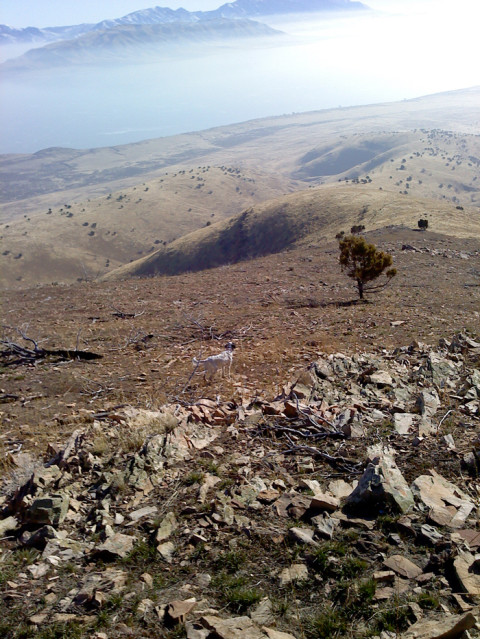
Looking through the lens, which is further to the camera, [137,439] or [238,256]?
[238,256]

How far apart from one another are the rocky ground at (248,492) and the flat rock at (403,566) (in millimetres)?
17

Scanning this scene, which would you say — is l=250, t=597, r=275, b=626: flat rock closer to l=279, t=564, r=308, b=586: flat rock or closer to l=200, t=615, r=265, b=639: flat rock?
l=200, t=615, r=265, b=639: flat rock

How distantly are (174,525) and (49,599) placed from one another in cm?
122

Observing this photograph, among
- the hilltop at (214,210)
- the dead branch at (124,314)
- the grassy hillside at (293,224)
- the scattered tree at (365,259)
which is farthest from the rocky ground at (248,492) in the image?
the grassy hillside at (293,224)

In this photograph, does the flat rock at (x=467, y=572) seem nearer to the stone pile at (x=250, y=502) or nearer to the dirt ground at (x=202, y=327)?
the stone pile at (x=250, y=502)

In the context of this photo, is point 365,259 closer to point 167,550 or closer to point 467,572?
point 467,572

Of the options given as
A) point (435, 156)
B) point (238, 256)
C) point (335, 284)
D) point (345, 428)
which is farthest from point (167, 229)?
point (435, 156)

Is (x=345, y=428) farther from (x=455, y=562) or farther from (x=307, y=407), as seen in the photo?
(x=455, y=562)

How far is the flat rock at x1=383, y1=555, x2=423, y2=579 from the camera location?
11.2 feet

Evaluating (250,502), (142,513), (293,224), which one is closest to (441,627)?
(250,502)

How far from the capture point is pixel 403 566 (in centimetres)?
351

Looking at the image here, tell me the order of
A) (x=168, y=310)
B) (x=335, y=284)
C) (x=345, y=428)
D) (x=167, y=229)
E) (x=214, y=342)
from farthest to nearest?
1. (x=167, y=229)
2. (x=335, y=284)
3. (x=168, y=310)
4. (x=214, y=342)
5. (x=345, y=428)

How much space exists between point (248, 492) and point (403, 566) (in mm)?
1733

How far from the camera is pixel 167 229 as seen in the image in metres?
97.8
